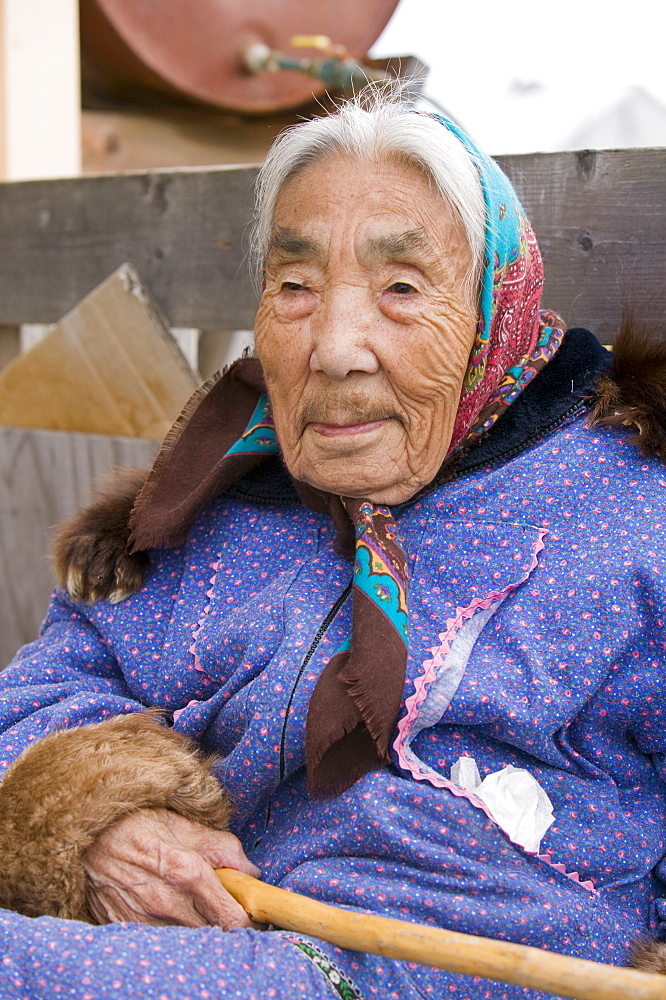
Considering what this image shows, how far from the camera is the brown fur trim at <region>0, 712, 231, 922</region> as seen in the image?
1.43 metres

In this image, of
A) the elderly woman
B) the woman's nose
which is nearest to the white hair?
the elderly woman

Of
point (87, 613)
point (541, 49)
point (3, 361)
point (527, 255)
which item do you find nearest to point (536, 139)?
point (541, 49)

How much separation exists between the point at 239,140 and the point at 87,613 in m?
3.13

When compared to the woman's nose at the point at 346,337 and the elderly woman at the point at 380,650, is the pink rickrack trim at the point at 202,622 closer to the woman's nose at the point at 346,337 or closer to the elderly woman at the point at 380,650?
the elderly woman at the point at 380,650

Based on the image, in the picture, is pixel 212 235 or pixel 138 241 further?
pixel 138 241

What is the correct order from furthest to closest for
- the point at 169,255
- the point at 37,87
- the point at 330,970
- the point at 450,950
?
the point at 37,87, the point at 169,255, the point at 330,970, the point at 450,950

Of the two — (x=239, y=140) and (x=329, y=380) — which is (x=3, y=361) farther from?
(x=329, y=380)

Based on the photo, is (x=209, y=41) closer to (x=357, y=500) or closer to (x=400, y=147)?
(x=400, y=147)

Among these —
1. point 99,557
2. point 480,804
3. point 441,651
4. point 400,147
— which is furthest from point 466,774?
point 400,147

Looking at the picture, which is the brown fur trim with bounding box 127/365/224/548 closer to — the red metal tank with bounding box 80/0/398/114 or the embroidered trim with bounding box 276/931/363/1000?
the embroidered trim with bounding box 276/931/363/1000

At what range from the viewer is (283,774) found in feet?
5.14

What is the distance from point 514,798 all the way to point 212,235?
5.64 ft

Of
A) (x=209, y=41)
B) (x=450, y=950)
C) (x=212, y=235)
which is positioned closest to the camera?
(x=450, y=950)

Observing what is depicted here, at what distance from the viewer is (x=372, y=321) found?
158 centimetres
